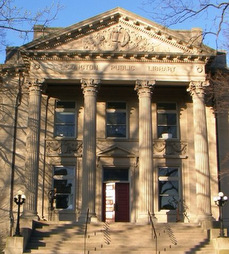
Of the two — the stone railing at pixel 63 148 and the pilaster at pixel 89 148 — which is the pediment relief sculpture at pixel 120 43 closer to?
the pilaster at pixel 89 148

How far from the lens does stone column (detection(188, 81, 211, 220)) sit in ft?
69.6

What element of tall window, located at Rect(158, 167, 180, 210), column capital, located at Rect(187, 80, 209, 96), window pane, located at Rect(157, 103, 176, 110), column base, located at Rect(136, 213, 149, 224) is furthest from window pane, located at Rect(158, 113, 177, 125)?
column base, located at Rect(136, 213, 149, 224)

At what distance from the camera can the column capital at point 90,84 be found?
2242cm

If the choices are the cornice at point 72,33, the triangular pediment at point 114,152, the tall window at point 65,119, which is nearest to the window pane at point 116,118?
the triangular pediment at point 114,152

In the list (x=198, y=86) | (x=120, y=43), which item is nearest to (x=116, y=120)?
(x=120, y=43)

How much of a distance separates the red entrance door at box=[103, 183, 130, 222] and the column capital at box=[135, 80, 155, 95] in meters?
5.56

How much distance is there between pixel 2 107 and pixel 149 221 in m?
10.8

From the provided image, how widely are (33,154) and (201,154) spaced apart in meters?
8.32

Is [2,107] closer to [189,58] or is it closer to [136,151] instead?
[136,151]

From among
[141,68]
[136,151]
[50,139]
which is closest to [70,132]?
[50,139]

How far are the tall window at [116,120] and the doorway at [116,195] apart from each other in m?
2.06

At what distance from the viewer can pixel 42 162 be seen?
952 inches

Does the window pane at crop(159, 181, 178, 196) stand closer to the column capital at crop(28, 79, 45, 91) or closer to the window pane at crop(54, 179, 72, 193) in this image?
the window pane at crop(54, 179, 72, 193)

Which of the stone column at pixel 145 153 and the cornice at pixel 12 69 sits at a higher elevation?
the cornice at pixel 12 69
